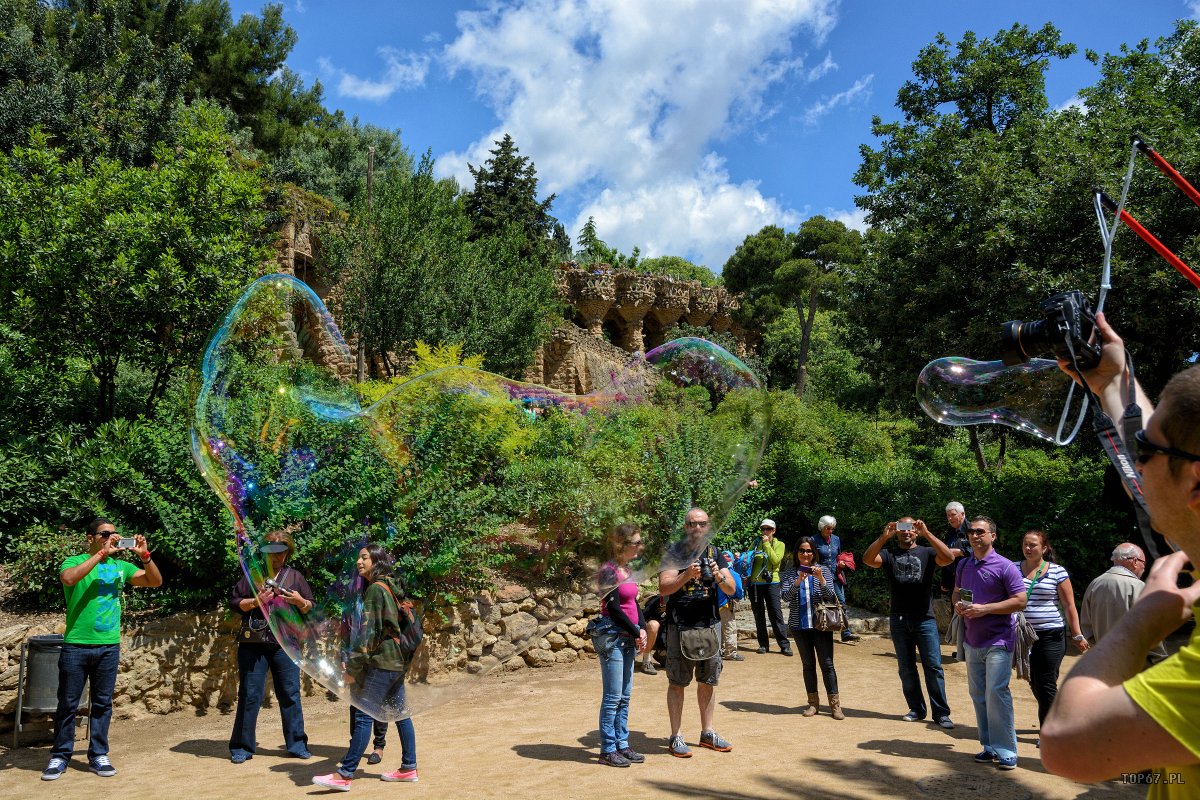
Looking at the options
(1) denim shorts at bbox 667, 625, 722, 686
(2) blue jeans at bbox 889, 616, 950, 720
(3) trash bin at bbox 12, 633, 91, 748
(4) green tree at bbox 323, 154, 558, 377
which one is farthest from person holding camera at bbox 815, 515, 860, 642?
(4) green tree at bbox 323, 154, 558, 377

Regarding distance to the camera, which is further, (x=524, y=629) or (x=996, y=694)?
(x=524, y=629)

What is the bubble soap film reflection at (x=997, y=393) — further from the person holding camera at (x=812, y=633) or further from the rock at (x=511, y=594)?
the rock at (x=511, y=594)

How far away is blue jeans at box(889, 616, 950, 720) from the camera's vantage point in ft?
24.5

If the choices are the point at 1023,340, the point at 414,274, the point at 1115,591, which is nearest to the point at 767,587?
the point at 1115,591

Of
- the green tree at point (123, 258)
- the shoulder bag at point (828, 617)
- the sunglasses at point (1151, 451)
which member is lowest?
the shoulder bag at point (828, 617)

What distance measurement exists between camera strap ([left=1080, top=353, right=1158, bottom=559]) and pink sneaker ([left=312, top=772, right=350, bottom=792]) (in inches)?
216

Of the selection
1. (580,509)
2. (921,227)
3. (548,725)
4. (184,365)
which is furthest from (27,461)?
(921,227)

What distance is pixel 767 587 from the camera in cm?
1105

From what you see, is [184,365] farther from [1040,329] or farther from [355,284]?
[1040,329]

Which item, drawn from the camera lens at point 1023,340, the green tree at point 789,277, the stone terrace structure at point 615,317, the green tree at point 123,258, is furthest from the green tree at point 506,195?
the camera lens at point 1023,340

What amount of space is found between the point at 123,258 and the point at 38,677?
4.89 m

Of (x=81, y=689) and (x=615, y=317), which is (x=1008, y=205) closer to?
(x=81, y=689)

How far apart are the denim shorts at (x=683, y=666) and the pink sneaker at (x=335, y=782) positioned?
245 cm

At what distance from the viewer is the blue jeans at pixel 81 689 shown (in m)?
6.33
